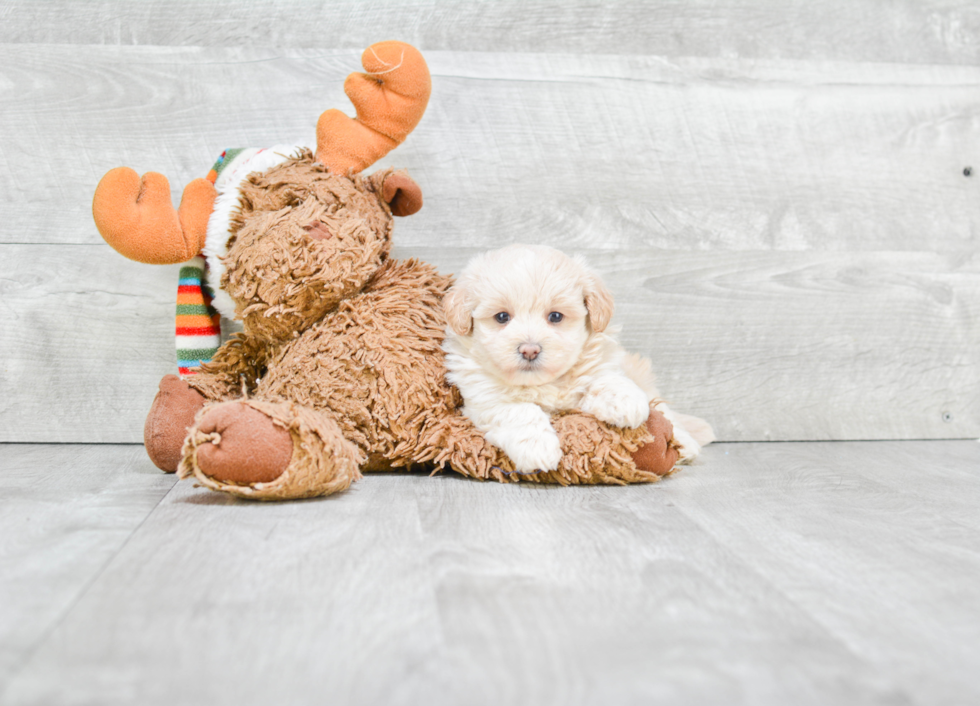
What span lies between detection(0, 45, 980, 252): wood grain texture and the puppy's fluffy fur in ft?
1.18

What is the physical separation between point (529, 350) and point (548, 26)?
28.7 inches

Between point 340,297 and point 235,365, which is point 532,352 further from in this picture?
point 235,365

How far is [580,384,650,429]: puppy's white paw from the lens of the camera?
3.51 ft

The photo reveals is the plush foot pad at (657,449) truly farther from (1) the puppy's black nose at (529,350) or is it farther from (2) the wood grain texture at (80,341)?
(2) the wood grain texture at (80,341)

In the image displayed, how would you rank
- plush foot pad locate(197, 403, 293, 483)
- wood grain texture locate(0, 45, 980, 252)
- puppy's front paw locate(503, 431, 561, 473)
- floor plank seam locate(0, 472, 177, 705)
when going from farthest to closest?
wood grain texture locate(0, 45, 980, 252)
puppy's front paw locate(503, 431, 561, 473)
plush foot pad locate(197, 403, 293, 483)
floor plank seam locate(0, 472, 177, 705)

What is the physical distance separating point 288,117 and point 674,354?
0.86m

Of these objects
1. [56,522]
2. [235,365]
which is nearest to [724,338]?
[235,365]

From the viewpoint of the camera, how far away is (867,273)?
1.52 m

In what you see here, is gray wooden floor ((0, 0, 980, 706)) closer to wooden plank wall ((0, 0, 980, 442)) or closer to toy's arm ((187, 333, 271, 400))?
wooden plank wall ((0, 0, 980, 442))

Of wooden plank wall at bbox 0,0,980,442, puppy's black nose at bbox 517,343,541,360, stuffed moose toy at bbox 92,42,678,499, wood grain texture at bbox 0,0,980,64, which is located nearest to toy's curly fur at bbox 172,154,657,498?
stuffed moose toy at bbox 92,42,678,499

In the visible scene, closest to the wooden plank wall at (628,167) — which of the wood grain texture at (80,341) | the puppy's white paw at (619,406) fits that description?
the wood grain texture at (80,341)

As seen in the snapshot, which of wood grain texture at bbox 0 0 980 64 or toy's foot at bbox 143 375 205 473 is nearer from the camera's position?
toy's foot at bbox 143 375 205 473

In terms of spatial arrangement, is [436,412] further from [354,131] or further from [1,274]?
[1,274]

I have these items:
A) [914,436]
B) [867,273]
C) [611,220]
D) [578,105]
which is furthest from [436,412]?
[914,436]
